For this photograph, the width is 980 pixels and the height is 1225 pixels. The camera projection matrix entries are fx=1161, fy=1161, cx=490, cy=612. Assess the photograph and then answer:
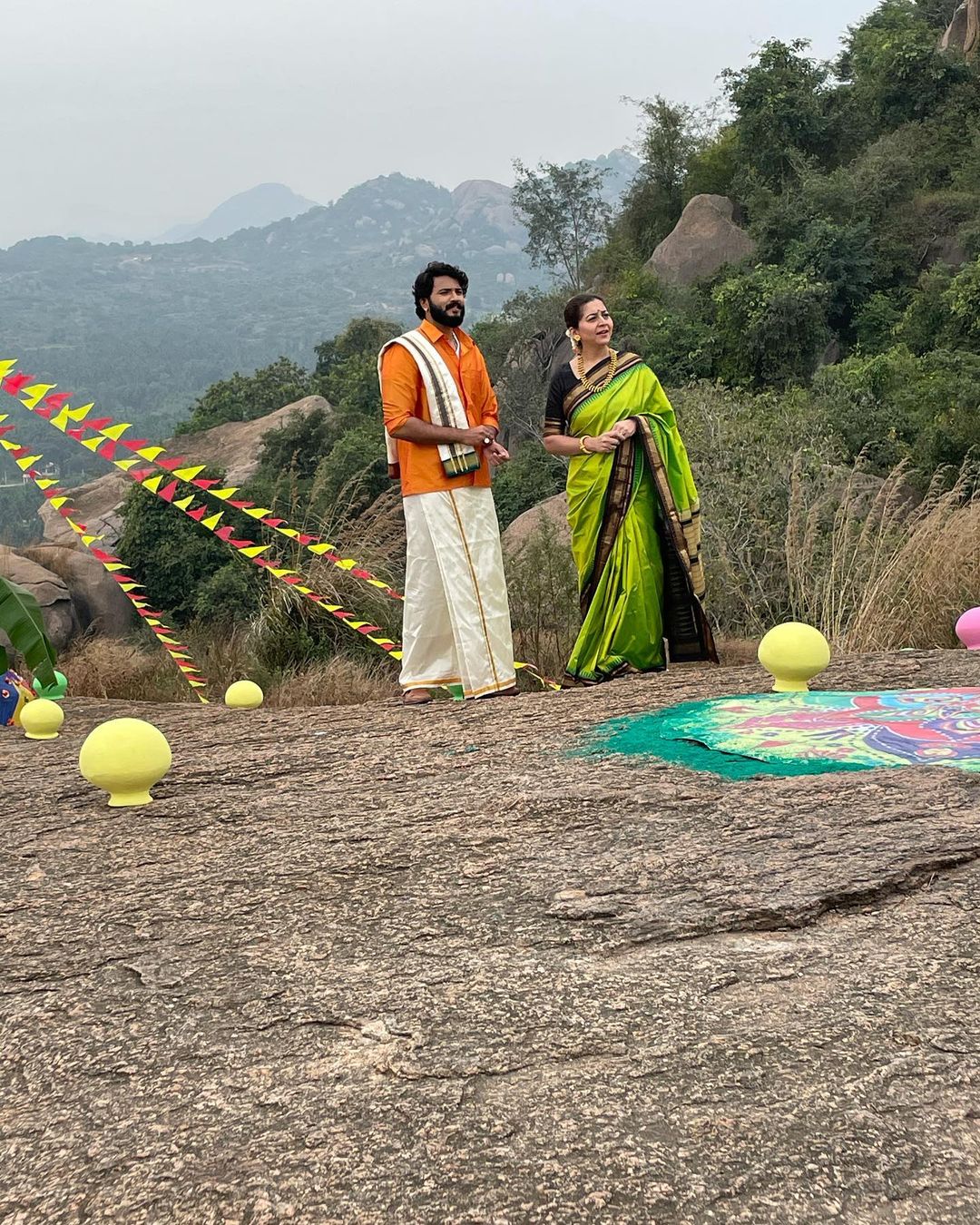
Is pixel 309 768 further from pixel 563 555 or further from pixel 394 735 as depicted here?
pixel 563 555

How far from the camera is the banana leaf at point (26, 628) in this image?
367cm

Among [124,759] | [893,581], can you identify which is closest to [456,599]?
[124,759]

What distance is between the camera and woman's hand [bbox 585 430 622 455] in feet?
16.0

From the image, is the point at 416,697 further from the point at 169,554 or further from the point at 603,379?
the point at 169,554

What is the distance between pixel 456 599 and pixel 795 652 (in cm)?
170

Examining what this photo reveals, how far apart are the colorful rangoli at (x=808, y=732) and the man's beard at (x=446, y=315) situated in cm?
221

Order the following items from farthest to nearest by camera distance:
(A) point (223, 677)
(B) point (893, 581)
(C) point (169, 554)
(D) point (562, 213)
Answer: (D) point (562, 213) → (C) point (169, 554) → (A) point (223, 677) → (B) point (893, 581)

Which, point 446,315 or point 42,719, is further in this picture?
point 446,315

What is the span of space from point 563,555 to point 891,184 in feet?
70.9

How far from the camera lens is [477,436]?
498cm

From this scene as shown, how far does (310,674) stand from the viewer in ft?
22.2

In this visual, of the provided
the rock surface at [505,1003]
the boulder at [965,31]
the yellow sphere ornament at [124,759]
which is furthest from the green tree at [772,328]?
the rock surface at [505,1003]

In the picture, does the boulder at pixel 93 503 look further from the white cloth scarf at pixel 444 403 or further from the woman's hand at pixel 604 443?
the woman's hand at pixel 604 443

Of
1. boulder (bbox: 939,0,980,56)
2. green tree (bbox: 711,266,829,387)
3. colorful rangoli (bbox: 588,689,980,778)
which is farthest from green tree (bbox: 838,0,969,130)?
colorful rangoli (bbox: 588,689,980,778)
